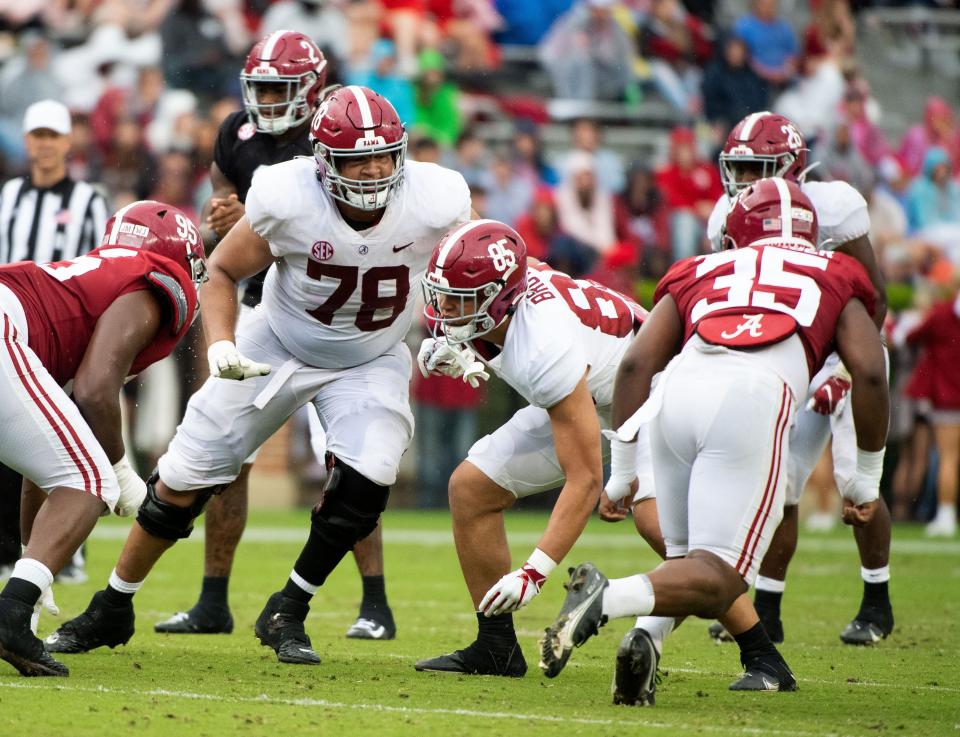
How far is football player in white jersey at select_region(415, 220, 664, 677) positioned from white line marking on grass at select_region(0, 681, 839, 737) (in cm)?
35

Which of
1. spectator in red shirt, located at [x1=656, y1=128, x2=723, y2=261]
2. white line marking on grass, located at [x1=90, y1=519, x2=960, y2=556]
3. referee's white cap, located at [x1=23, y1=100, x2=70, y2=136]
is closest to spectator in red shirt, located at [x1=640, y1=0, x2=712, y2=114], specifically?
spectator in red shirt, located at [x1=656, y1=128, x2=723, y2=261]

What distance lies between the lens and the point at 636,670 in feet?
Answer: 13.5

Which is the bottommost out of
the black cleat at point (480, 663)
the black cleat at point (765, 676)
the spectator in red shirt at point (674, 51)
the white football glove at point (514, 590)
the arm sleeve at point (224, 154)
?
the black cleat at point (480, 663)

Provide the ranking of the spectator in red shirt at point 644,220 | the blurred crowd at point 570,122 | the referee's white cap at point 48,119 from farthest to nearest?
the spectator in red shirt at point 644,220 < the blurred crowd at point 570,122 < the referee's white cap at point 48,119

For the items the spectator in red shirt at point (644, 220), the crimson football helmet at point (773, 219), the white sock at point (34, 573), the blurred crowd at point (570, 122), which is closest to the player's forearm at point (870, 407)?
the crimson football helmet at point (773, 219)

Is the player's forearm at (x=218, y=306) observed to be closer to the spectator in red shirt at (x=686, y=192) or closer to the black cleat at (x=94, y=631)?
the black cleat at (x=94, y=631)

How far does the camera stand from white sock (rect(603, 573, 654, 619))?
3928 millimetres

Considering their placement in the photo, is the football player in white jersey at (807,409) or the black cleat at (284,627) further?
the football player in white jersey at (807,409)

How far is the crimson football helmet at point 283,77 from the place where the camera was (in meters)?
5.79

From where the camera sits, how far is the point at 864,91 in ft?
49.4

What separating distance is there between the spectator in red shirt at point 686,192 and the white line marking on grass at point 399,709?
891 centimetres

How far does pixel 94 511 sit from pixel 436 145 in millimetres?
8114

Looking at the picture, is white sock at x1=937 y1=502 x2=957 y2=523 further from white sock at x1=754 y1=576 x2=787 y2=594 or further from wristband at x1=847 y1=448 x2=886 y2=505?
wristband at x1=847 y1=448 x2=886 y2=505

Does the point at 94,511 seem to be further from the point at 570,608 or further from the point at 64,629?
the point at 570,608
